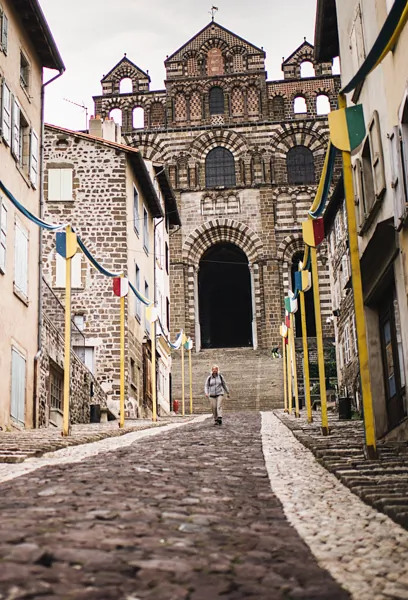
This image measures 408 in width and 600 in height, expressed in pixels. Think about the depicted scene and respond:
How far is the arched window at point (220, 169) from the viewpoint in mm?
44438

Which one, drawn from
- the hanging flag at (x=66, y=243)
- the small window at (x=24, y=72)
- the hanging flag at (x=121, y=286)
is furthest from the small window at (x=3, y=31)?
the hanging flag at (x=66, y=243)

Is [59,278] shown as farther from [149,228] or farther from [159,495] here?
[159,495]

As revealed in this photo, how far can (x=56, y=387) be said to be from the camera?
2019cm

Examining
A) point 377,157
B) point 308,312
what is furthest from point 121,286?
point 308,312

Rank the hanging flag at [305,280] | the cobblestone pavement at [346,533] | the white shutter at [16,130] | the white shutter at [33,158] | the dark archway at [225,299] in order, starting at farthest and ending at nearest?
the dark archway at [225,299]
the white shutter at [33,158]
the white shutter at [16,130]
the hanging flag at [305,280]
the cobblestone pavement at [346,533]

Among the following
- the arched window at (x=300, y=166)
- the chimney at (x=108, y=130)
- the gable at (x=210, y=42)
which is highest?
the gable at (x=210, y=42)

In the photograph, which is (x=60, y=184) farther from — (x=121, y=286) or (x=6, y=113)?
(x=121, y=286)

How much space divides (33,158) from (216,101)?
30.2 metres

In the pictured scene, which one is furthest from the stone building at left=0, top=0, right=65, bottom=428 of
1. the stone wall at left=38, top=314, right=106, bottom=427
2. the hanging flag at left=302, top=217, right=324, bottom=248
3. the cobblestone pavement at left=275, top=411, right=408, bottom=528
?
the cobblestone pavement at left=275, top=411, right=408, bottom=528

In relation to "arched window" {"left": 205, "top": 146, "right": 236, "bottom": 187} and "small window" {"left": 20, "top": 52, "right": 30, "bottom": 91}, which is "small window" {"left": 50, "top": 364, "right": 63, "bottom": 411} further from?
"arched window" {"left": 205, "top": 146, "right": 236, "bottom": 187}

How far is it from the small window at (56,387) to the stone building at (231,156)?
2124 cm

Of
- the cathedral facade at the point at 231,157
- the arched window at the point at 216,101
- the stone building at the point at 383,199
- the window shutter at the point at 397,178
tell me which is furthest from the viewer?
the arched window at the point at 216,101

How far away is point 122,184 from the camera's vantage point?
83.5 ft

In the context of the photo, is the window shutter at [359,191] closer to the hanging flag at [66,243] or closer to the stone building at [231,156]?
the hanging flag at [66,243]
